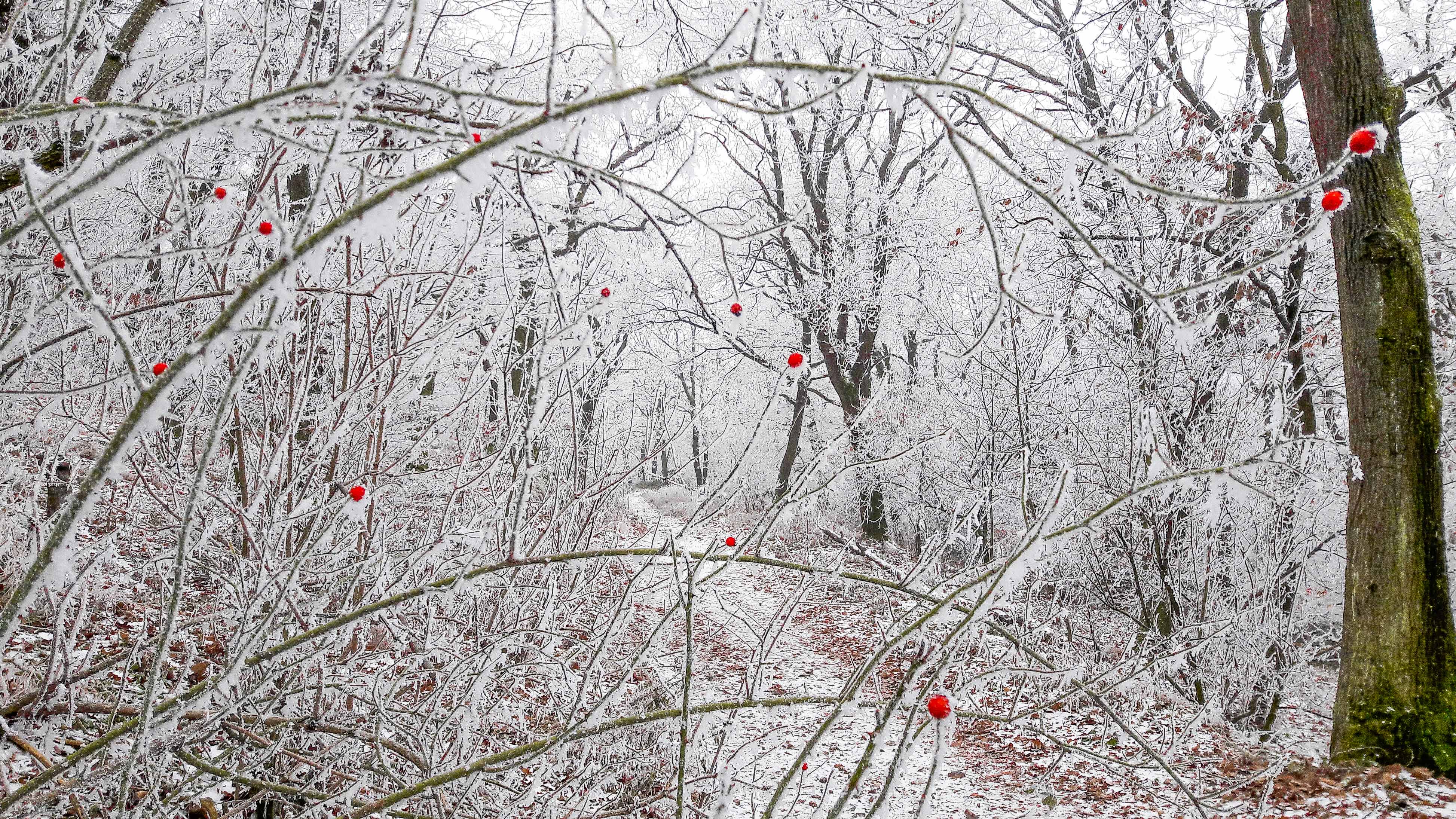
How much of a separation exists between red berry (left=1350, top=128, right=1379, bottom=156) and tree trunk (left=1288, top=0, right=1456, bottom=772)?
3150 millimetres

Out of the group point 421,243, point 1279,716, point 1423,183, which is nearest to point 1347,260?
point 1279,716

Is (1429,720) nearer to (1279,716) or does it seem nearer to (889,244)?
(1279,716)

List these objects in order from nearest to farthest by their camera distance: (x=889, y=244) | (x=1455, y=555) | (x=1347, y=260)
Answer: (x=1347, y=260) < (x=1455, y=555) < (x=889, y=244)

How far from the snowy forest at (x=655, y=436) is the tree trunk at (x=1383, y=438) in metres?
0.02

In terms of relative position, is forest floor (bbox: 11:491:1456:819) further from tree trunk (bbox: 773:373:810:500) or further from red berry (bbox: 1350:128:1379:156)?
tree trunk (bbox: 773:373:810:500)

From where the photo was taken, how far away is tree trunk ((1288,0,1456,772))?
3627 mm

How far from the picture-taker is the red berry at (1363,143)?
1.12m

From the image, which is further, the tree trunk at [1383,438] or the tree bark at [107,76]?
the tree trunk at [1383,438]

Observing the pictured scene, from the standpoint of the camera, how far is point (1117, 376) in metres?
6.31

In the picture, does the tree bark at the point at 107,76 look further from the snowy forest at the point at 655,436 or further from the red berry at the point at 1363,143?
the red berry at the point at 1363,143

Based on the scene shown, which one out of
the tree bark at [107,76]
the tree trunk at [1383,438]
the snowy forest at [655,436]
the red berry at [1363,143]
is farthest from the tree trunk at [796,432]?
the red berry at [1363,143]

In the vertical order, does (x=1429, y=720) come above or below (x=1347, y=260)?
below

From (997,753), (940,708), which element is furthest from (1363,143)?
(997,753)

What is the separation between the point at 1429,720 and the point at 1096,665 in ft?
6.43
